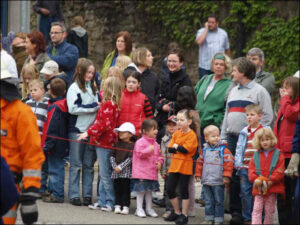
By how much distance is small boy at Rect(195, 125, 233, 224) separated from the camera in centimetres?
888

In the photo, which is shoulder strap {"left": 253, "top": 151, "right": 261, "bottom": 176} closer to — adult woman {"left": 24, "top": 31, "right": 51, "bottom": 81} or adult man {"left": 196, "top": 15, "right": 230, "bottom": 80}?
adult woman {"left": 24, "top": 31, "right": 51, "bottom": 81}

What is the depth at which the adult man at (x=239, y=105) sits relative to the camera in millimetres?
9195

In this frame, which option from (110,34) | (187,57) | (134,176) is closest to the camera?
(134,176)

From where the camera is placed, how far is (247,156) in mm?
8867

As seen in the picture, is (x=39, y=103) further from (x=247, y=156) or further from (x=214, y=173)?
(x=247, y=156)

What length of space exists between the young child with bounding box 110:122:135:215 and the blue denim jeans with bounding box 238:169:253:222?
4.54ft

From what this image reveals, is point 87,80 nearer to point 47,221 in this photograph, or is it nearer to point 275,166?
point 47,221

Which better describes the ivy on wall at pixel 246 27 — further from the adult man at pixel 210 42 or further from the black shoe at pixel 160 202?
the black shoe at pixel 160 202

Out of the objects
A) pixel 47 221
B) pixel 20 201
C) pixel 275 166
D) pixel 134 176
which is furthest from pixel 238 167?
pixel 20 201

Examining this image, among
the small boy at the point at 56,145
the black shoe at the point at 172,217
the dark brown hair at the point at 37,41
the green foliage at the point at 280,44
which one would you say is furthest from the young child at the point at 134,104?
the green foliage at the point at 280,44

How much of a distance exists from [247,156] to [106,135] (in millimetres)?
1793

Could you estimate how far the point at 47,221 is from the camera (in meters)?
8.69

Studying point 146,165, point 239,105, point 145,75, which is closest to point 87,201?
point 146,165

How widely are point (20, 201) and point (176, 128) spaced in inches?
Result: 136
